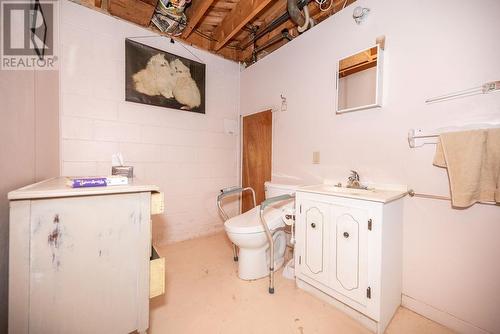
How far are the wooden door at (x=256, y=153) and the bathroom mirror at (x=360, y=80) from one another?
0.89 meters

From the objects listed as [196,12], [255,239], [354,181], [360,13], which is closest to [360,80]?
[360,13]

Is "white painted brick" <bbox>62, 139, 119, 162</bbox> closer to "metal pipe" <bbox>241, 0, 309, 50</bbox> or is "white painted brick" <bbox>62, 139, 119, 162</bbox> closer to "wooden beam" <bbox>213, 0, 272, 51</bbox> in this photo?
"wooden beam" <bbox>213, 0, 272, 51</bbox>

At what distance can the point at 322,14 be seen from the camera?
6.59 feet

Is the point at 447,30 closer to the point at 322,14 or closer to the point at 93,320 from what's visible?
the point at 322,14

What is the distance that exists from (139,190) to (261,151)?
177 centimetres

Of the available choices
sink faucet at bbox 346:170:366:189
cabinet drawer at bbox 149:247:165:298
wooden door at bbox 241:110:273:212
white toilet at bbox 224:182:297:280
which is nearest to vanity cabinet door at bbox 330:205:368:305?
sink faucet at bbox 346:170:366:189

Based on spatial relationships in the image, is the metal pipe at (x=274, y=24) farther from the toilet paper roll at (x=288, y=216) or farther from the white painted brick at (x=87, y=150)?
the white painted brick at (x=87, y=150)

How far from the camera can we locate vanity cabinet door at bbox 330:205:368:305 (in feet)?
4.05

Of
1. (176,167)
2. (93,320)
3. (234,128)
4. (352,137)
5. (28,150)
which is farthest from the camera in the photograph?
(234,128)

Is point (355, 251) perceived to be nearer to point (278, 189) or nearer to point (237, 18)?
point (278, 189)

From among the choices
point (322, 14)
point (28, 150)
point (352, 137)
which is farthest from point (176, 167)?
point (322, 14)

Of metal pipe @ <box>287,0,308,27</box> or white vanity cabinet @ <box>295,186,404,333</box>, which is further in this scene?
metal pipe @ <box>287,0,308,27</box>

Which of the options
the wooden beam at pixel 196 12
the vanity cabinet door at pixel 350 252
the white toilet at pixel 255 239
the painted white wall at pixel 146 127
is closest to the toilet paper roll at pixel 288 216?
the white toilet at pixel 255 239

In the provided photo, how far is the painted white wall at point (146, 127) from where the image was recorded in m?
1.86
